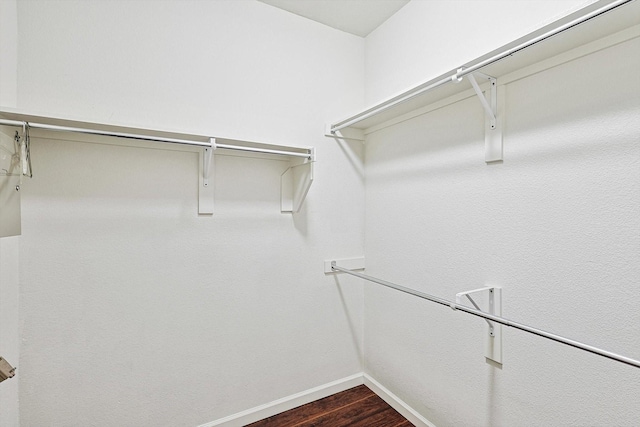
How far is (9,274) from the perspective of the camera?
1.21 metres

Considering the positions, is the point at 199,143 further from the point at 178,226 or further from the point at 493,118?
the point at 493,118

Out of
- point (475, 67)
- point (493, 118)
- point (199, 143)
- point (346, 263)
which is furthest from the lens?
point (346, 263)

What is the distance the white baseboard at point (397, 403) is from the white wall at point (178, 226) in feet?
0.50

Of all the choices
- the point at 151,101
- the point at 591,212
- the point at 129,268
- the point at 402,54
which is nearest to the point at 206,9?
the point at 151,101

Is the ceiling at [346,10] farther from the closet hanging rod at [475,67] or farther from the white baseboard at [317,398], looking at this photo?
the white baseboard at [317,398]

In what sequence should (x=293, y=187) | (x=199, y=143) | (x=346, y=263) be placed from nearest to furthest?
1. (x=199, y=143)
2. (x=293, y=187)
3. (x=346, y=263)

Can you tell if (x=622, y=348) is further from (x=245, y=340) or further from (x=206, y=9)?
(x=206, y=9)

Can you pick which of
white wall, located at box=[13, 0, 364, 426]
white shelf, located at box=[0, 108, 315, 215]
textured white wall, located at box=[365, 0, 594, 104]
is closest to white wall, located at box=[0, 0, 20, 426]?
white wall, located at box=[13, 0, 364, 426]

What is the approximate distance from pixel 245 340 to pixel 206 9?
1.82 metres

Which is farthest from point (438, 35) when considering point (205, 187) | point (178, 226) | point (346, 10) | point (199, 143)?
point (178, 226)

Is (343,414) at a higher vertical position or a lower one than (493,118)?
lower

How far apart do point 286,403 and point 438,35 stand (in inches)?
87.8

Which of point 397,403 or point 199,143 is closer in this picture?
point 199,143

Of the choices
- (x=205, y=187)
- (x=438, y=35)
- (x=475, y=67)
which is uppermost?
(x=438, y=35)
